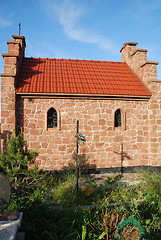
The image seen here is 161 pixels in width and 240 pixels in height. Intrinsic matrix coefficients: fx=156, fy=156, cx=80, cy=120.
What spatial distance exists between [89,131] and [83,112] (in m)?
1.07

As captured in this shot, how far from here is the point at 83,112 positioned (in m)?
8.35

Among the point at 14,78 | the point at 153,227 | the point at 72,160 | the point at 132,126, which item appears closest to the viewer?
the point at 153,227

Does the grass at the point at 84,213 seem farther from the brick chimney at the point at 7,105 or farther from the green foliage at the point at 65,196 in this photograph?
the brick chimney at the point at 7,105

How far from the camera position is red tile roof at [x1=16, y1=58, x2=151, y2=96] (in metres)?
8.22

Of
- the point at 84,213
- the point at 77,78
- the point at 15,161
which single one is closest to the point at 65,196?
the point at 84,213

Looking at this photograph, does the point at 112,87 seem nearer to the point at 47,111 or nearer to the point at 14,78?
the point at 47,111

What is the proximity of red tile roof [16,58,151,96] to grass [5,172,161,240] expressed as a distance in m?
4.62

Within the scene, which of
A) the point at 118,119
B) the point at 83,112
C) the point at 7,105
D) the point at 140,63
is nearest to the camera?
the point at 7,105

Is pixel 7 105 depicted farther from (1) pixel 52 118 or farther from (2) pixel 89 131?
(2) pixel 89 131

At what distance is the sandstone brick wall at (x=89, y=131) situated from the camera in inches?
311

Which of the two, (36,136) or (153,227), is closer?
(153,227)

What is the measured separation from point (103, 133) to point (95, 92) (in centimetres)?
225

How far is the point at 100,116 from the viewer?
852cm

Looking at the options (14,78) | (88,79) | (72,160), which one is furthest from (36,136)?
(88,79)
